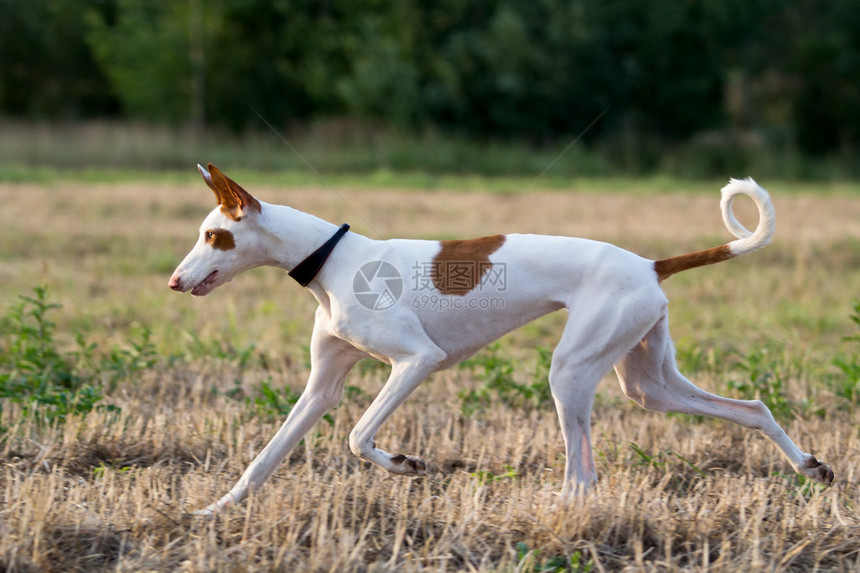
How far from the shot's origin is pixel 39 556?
3463mm

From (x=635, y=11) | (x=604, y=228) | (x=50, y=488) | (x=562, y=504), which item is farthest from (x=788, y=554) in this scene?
(x=635, y=11)

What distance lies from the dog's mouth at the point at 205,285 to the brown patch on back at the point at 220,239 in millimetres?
113

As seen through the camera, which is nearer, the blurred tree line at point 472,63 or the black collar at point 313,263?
the black collar at point 313,263

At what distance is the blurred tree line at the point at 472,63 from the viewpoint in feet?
94.9

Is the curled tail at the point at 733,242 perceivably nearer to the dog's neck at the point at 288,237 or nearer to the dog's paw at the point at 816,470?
the dog's paw at the point at 816,470

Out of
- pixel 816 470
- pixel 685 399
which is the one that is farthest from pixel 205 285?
pixel 816 470

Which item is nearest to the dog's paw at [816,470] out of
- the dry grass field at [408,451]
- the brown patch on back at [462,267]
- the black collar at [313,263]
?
the dry grass field at [408,451]

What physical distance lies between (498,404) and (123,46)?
28.6 metres

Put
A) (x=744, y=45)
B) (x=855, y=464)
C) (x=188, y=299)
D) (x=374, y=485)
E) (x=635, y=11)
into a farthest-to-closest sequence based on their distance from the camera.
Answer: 1. (x=744, y=45)
2. (x=635, y=11)
3. (x=188, y=299)
4. (x=855, y=464)
5. (x=374, y=485)

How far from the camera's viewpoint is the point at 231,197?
4.07 metres

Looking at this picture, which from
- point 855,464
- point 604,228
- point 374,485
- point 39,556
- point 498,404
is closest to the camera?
point 39,556

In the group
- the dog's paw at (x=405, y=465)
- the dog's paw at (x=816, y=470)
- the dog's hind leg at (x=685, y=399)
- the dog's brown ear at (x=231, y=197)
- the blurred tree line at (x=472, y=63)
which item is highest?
the blurred tree line at (x=472, y=63)

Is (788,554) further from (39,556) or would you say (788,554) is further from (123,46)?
(123,46)

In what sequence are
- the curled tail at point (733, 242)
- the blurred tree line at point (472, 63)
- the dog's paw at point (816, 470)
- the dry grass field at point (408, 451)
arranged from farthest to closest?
the blurred tree line at point (472, 63) → the dog's paw at point (816, 470) → the curled tail at point (733, 242) → the dry grass field at point (408, 451)
